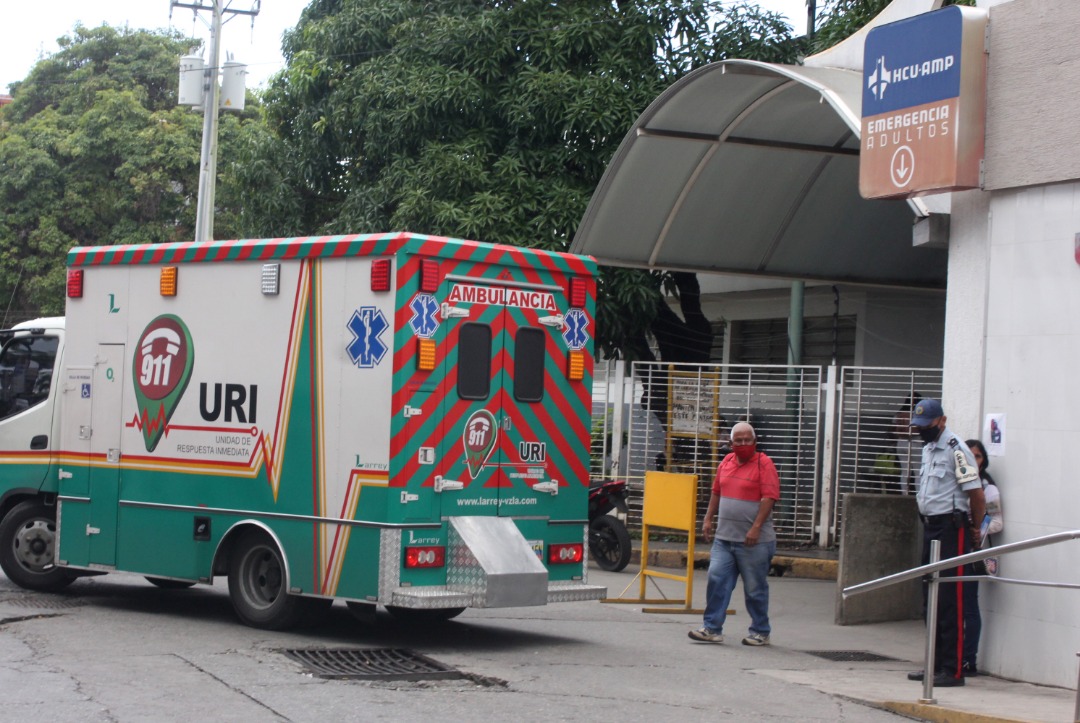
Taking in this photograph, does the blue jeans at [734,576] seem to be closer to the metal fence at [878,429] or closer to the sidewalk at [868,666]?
the sidewalk at [868,666]

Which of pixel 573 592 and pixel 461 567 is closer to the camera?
pixel 461 567

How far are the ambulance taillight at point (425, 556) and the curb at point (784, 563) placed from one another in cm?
535

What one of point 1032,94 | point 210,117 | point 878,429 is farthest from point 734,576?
point 210,117

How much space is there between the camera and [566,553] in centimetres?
1051

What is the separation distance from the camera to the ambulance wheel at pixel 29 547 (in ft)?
39.5

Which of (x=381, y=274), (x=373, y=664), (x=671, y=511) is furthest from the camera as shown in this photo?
(x=671, y=511)

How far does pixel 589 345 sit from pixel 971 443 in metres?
2.96

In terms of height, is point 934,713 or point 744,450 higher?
point 744,450

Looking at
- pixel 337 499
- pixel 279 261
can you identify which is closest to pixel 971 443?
pixel 337 499

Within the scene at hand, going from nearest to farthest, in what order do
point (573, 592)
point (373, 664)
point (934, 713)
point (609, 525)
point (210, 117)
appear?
point (934, 713), point (373, 664), point (573, 592), point (609, 525), point (210, 117)

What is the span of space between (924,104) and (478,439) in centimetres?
407

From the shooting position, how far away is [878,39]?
1053cm

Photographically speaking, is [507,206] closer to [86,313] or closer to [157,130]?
[86,313]

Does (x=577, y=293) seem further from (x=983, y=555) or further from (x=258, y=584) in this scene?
(x=983, y=555)
